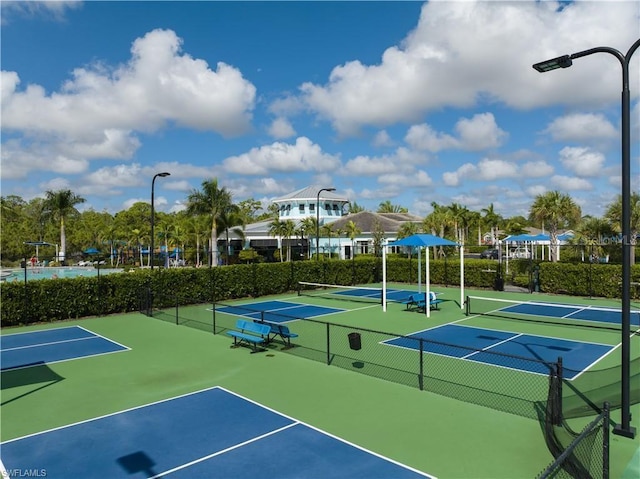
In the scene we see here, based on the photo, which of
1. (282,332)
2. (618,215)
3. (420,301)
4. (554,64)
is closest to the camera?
(554,64)

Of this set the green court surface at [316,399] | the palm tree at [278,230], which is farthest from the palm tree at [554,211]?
the palm tree at [278,230]

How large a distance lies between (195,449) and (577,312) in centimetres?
1958

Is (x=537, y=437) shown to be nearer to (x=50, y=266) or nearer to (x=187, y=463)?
(x=187, y=463)

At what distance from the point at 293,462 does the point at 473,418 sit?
3819 mm

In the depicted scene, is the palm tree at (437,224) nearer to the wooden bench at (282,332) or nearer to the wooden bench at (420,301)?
the wooden bench at (420,301)

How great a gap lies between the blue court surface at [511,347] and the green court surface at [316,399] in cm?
63

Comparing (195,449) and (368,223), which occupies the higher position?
(368,223)

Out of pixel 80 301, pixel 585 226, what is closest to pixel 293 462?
pixel 80 301

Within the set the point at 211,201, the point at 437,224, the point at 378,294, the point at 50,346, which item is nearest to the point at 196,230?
the point at 211,201

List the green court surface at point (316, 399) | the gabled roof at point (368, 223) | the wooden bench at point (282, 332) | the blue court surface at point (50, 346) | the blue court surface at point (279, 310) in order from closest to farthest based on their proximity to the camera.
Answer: the green court surface at point (316, 399), the blue court surface at point (50, 346), the wooden bench at point (282, 332), the blue court surface at point (279, 310), the gabled roof at point (368, 223)

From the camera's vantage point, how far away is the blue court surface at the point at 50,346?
14296mm

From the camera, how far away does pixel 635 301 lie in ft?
81.0

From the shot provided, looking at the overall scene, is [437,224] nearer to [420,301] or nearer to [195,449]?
[420,301]

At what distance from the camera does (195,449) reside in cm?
794
